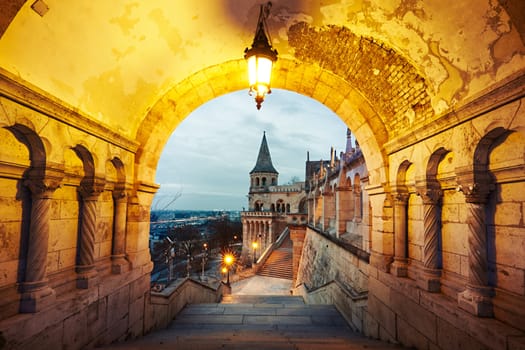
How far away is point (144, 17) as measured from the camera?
143 inches

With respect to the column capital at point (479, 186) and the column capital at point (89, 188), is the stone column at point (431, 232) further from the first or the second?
the column capital at point (89, 188)

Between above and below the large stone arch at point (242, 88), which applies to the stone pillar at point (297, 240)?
below

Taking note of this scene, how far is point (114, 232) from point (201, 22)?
3.65 metres

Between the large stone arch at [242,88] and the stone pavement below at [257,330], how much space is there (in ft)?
9.06

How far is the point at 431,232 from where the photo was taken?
13.0 feet

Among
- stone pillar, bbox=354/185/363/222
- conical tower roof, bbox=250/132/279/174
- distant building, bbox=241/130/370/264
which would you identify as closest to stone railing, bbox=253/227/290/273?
distant building, bbox=241/130/370/264

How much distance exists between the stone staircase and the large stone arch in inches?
643

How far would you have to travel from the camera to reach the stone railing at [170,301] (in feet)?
17.9

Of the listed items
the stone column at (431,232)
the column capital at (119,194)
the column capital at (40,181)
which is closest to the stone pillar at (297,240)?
the stone column at (431,232)

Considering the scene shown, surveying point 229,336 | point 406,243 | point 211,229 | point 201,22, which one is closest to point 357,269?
point 406,243

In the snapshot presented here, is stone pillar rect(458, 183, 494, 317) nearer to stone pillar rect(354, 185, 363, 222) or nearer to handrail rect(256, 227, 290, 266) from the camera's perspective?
stone pillar rect(354, 185, 363, 222)

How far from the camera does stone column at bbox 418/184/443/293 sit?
12.7 ft

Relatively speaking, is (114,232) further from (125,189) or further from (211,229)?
(211,229)

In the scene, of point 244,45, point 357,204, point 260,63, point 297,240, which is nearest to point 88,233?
point 260,63
